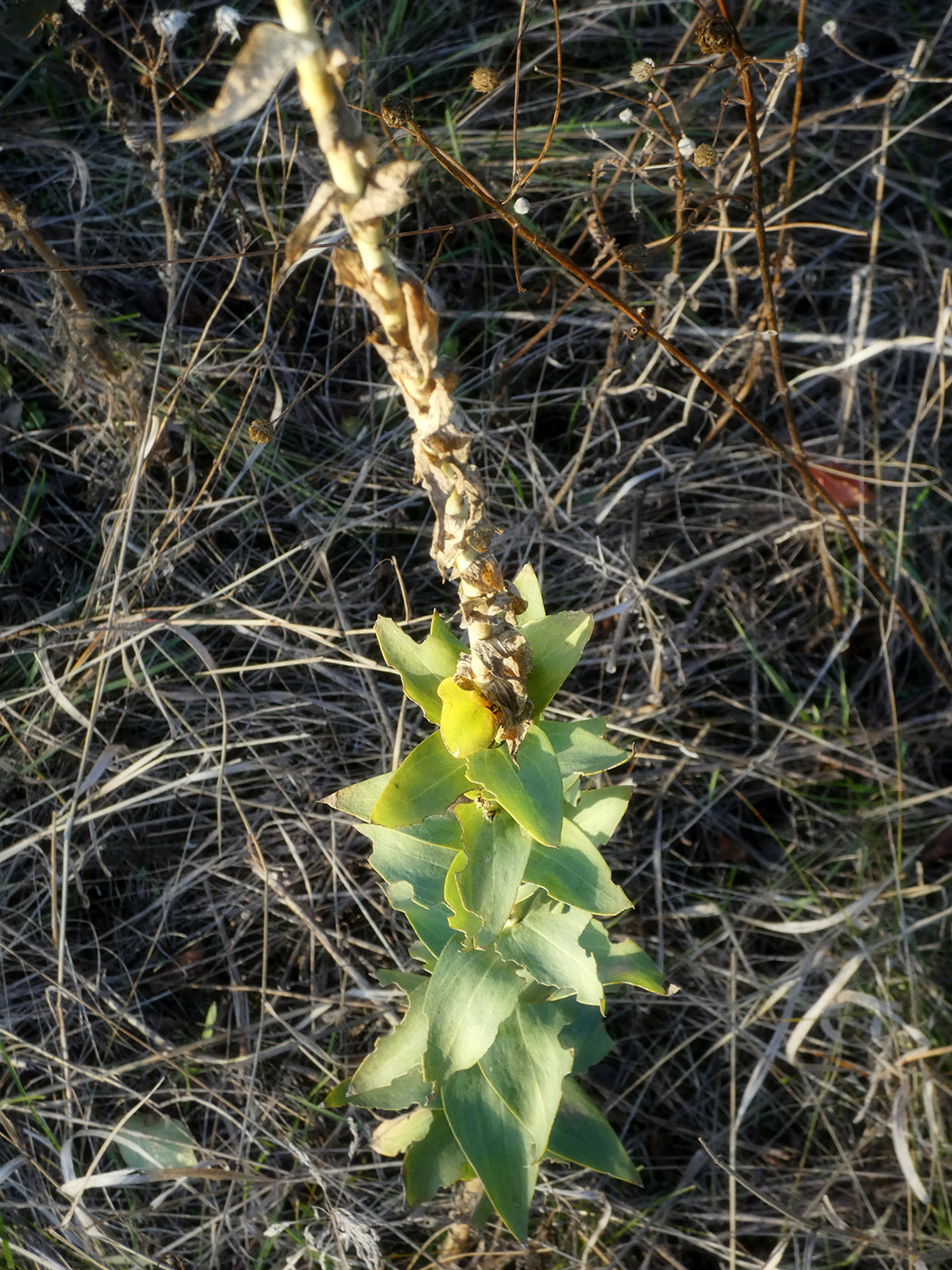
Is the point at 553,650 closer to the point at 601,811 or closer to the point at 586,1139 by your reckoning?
the point at 601,811

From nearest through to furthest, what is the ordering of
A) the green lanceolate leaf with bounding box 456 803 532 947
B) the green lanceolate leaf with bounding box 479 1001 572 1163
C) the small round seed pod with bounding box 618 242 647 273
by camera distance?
the green lanceolate leaf with bounding box 456 803 532 947 < the green lanceolate leaf with bounding box 479 1001 572 1163 < the small round seed pod with bounding box 618 242 647 273

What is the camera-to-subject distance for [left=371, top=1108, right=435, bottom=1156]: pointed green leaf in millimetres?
2145

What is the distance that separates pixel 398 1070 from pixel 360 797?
2.22 feet

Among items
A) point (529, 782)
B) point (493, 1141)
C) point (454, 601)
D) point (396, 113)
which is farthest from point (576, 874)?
point (396, 113)

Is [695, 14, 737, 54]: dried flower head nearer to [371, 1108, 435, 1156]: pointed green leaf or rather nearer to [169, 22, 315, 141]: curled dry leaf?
[169, 22, 315, 141]: curled dry leaf

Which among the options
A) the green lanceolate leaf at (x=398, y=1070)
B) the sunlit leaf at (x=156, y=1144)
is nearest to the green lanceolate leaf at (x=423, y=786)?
the green lanceolate leaf at (x=398, y=1070)

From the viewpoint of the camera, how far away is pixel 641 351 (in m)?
2.78

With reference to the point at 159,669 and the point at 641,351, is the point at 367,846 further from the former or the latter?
the point at 641,351

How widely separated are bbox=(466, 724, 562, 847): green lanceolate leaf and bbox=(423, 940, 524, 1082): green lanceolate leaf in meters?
0.42

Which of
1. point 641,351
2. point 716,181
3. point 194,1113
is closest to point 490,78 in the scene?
point 716,181

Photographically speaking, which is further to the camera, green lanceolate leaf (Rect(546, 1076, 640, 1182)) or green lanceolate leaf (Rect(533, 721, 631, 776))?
green lanceolate leaf (Rect(546, 1076, 640, 1182))

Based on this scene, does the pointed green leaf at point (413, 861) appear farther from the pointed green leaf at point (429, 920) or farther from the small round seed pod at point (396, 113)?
the small round seed pod at point (396, 113)

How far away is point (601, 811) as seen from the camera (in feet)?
6.31

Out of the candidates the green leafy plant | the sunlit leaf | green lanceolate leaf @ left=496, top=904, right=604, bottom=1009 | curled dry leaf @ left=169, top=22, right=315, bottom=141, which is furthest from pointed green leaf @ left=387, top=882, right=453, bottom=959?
curled dry leaf @ left=169, top=22, right=315, bottom=141
